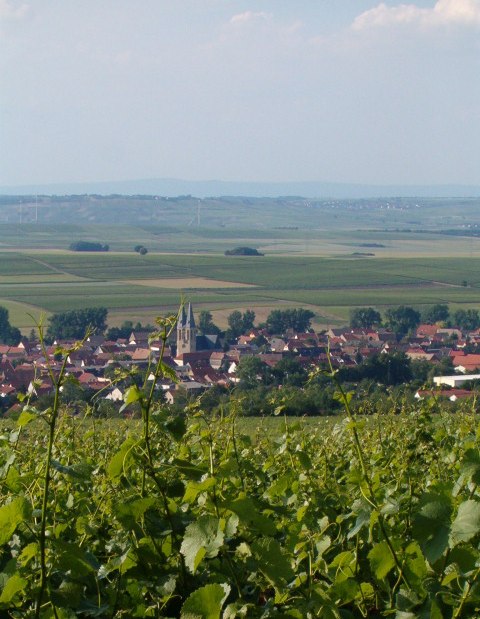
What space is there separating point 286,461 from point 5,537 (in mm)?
2082

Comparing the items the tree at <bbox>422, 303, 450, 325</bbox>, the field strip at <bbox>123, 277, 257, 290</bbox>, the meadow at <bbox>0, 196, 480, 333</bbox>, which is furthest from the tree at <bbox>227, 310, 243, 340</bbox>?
the field strip at <bbox>123, 277, 257, 290</bbox>

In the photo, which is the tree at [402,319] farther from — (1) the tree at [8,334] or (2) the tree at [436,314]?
(1) the tree at [8,334]

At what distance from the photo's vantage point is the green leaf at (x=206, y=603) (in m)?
1.97

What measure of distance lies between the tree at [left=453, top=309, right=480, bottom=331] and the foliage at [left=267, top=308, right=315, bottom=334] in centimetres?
896

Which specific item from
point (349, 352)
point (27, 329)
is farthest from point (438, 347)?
point (27, 329)

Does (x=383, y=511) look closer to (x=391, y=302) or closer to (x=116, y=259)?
(x=391, y=302)

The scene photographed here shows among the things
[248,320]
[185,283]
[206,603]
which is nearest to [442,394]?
[206,603]

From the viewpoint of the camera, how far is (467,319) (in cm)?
6128

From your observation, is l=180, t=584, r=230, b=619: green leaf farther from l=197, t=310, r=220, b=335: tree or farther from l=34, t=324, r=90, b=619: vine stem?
l=197, t=310, r=220, b=335: tree

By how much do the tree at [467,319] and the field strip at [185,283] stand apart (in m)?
24.1

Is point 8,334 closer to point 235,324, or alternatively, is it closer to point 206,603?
point 235,324

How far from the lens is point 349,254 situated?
389 feet

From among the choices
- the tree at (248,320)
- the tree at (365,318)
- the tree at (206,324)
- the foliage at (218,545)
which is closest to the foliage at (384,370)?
the foliage at (218,545)

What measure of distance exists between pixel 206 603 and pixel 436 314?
63231mm
